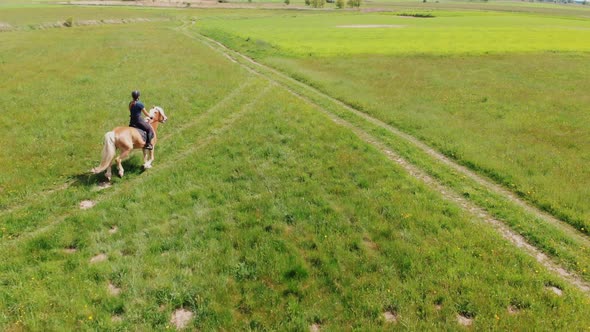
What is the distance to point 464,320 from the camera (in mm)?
8016

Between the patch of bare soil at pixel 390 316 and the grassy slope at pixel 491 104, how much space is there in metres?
8.09

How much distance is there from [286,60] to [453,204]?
32643mm

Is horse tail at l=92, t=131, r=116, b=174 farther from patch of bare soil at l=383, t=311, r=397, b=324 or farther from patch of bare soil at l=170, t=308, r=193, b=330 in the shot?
patch of bare soil at l=383, t=311, r=397, b=324

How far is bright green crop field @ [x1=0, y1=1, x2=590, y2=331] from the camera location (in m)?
8.26

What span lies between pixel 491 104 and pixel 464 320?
21.5 meters

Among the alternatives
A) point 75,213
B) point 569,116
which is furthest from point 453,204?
point 569,116

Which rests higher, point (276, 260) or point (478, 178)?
point (478, 178)

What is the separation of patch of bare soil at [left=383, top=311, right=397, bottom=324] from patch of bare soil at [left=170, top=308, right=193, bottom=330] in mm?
4556

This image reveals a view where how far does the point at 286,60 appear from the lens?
4147cm

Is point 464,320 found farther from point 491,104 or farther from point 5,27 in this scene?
point 5,27

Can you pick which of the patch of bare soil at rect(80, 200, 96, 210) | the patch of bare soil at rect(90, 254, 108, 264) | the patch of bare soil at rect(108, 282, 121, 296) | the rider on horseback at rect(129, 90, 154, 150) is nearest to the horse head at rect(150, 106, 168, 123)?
the rider on horseback at rect(129, 90, 154, 150)

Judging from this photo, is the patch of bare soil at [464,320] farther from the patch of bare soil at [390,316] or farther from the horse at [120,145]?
the horse at [120,145]

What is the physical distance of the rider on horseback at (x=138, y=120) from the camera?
47.6 feet

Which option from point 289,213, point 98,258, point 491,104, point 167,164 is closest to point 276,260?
point 289,213
